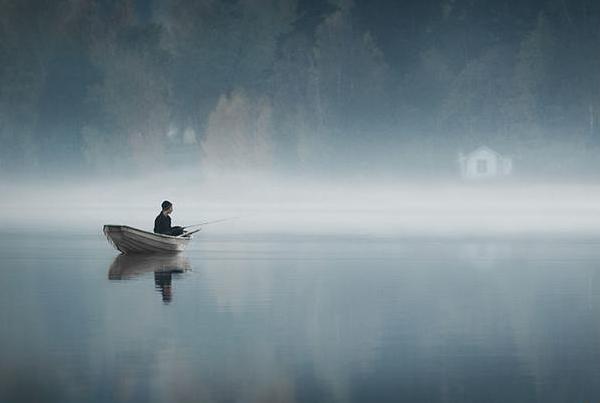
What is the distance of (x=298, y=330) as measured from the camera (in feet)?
55.9

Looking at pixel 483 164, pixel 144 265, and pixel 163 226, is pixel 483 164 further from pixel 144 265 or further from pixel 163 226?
pixel 144 265

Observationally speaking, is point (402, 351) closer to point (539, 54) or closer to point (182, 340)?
point (182, 340)

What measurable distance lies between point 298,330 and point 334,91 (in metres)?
70.2

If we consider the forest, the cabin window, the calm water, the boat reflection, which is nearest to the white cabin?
the cabin window

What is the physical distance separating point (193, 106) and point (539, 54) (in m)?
29.1

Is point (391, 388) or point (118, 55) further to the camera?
point (118, 55)

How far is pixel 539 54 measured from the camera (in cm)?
8838

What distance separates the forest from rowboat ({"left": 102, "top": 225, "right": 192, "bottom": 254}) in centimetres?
5354

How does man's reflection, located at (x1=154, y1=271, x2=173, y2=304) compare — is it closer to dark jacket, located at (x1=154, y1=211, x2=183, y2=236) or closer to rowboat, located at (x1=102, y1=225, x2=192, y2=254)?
rowboat, located at (x1=102, y1=225, x2=192, y2=254)

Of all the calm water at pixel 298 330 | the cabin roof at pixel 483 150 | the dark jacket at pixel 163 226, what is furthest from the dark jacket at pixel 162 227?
the cabin roof at pixel 483 150

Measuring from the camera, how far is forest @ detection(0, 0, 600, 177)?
283 ft

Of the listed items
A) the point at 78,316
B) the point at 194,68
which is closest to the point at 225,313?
the point at 78,316

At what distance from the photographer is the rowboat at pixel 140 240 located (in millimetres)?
30891

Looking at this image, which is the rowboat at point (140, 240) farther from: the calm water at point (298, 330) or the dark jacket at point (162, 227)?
the calm water at point (298, 330)
